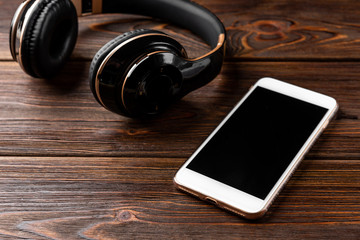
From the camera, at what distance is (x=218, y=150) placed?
2.12 ft

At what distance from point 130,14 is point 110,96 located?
1.15 ft

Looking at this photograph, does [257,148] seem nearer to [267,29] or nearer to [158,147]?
[158,147]

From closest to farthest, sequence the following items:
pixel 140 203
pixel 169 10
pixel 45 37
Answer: pixel 140 203 < pixel 45 37 < pixel 169 10

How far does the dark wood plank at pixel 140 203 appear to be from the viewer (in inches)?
22.3

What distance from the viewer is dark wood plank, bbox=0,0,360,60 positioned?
859mm

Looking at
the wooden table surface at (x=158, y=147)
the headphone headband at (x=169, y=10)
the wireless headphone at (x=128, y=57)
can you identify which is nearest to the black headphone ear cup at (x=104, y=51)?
the wireless headphone at (x=128, y=57)

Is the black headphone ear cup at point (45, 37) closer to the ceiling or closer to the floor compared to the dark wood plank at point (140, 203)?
closer to the ceiling

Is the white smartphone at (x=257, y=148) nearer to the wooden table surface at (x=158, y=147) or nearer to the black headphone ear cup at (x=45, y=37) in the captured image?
the wooden table surface at (x=158, y=147)

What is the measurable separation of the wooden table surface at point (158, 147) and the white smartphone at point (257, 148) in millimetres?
19

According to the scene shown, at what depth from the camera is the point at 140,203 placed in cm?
60

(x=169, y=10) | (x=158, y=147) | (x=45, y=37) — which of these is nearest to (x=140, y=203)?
(x=158, y=147)

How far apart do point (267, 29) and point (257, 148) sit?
1.16 feet

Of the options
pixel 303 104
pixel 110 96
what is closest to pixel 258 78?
pixel 303 104

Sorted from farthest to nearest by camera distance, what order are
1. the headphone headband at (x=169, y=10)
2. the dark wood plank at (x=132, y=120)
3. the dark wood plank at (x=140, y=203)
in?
the headphone headband at (x=169, y=10)
the dark wood plank at (x=132, y=120)
the dark wood plank at (x=140, y=203)
